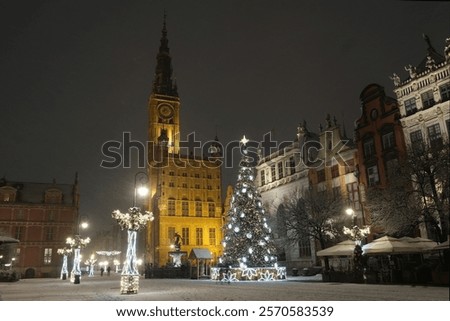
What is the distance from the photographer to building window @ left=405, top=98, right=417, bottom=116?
2306 centimetres

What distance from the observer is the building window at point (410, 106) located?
75.7ft

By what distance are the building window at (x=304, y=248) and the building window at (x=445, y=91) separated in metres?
15.5

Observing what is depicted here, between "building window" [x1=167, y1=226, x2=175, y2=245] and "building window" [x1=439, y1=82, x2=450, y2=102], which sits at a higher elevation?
"building window" [x1=439, y1=82, x2=450, y2=102]

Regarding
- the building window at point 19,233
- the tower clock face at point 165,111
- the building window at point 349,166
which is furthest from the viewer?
the tower clock face at point 165,111

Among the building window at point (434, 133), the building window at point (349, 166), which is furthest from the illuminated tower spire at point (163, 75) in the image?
the building window at point (434, 133)

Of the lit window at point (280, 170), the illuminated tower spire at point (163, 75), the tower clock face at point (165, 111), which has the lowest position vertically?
the lit window at point (280, 170)

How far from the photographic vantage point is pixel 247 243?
66.7 feet

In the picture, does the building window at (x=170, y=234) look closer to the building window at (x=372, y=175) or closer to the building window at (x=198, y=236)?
the building window at (x=198, y=236)

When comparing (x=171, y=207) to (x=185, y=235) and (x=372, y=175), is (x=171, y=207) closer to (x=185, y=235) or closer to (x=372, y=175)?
(x=185, y=235)

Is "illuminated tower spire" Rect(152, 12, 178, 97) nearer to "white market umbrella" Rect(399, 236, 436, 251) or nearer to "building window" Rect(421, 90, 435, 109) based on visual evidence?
"building window" Rect(421, 90, 435, 109)

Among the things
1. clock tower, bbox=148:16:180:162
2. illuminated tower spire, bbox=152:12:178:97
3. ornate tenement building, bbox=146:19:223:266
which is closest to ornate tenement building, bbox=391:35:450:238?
ornate tenement building, bbox=146:19:223:266

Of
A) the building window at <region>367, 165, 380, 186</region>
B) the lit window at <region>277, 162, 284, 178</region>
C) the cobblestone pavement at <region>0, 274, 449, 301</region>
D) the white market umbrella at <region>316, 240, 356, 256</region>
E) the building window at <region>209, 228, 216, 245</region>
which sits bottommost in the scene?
the cobblestone pavement at <region>0, 274, 449, 301</region>

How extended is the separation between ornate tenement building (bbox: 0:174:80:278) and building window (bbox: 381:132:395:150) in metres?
35.5

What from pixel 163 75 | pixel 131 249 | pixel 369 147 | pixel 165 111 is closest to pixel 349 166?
pixel 369 147
